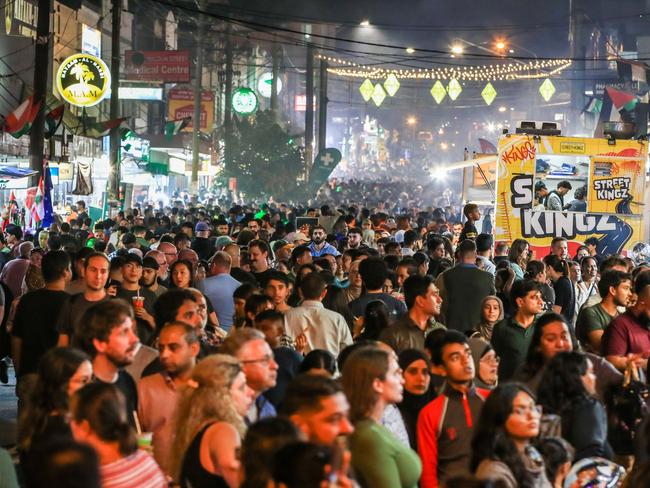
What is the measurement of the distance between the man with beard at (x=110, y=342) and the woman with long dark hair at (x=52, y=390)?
0.75 metres

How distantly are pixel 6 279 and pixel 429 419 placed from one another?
8336mm

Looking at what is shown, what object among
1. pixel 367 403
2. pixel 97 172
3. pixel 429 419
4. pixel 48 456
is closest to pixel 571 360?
pixel 429 419

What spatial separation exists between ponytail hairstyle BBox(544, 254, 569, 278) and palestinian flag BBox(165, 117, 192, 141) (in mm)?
34572

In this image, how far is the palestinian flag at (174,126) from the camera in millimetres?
47250

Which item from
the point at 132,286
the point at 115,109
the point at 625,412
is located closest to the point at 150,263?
the point at 132,286

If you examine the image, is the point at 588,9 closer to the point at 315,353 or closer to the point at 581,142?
the point at 581,142

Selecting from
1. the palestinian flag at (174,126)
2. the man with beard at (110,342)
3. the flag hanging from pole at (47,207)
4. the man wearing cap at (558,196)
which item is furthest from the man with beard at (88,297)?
the palestinian flag at (174,126)

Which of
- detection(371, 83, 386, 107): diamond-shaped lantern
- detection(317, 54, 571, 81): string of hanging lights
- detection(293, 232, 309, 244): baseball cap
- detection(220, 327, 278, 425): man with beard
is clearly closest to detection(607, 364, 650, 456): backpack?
detection(220, 327, 278, 425): man with beard

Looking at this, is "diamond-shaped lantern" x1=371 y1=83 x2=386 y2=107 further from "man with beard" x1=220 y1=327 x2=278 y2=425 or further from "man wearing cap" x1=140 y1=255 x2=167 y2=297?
"man with beard" x1=220 y1=327 x2=278 y2=425

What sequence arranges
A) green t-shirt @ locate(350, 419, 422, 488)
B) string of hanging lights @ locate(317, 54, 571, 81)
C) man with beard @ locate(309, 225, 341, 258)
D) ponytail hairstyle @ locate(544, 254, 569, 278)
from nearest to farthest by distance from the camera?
green t-shirt @ locate(350, 419, 422, 488) < ponytail hairstyle @ locate(544, 254, 569, 278) < man with beard @ locate(309, 225, 341, 258) < string of hanging lights @ locate(317, 54, 571, 81)

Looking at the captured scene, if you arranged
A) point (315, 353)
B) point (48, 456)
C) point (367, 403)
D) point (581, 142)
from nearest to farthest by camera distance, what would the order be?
point (48, 456) < point (367, 403) < point (315, 353) < point (581, 142)

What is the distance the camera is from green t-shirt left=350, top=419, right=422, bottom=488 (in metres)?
5.56

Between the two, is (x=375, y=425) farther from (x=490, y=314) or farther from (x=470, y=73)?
(x=470, y=73)

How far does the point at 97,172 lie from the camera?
128 feet
